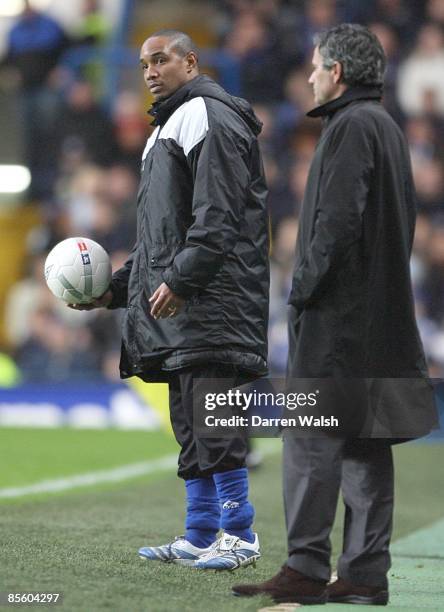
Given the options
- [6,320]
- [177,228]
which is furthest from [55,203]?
[177,228]

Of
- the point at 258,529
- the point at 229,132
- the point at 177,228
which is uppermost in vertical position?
the point at 229,132

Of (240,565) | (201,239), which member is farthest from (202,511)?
(201,239)

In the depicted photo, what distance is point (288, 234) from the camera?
42.9ft

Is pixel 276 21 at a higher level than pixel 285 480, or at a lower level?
higher

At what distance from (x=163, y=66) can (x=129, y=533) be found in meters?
2.09

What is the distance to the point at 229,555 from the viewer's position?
190 inches

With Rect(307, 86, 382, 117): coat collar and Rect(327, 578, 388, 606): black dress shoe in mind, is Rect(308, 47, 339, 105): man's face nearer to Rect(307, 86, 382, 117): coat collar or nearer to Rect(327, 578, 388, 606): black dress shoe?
Rect(307, 86, 382, 117): coat collar

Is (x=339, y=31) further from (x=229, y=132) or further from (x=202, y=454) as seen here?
(x=202, y=454)

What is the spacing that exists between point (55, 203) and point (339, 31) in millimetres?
11397

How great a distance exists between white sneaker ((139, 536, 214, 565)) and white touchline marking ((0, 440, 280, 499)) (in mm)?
2175

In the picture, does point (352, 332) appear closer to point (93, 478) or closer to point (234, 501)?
point (234, 501)

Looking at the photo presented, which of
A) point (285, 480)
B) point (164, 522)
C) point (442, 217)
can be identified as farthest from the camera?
point (442, 217)

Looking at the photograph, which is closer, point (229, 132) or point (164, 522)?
point (229, 132)

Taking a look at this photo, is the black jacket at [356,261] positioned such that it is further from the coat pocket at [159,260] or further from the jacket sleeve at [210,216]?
the coat pocket at [159,260]
